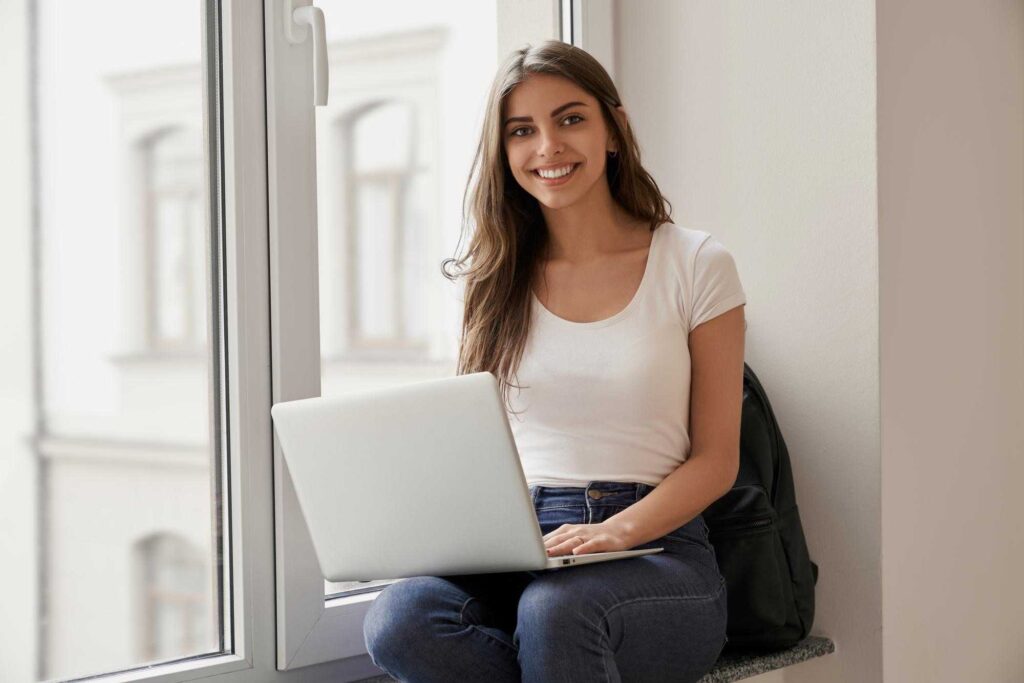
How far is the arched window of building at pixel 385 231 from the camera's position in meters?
1.66

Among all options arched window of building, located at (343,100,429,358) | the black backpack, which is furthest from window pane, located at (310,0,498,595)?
the black backpack

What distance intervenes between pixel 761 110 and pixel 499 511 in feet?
3.17

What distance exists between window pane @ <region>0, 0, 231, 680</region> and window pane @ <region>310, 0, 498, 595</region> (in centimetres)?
18

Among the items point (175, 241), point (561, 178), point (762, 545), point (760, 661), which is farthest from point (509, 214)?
point (760, 661)

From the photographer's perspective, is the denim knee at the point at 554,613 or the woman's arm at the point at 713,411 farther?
the woman's arm at the point at 713,411

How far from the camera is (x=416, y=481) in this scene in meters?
1.20

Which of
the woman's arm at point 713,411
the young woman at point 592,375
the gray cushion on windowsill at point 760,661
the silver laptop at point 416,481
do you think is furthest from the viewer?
the gray cushion on windowsill at point 760,661

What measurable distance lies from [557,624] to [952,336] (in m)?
1.01

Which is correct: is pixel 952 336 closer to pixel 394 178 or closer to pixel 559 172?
pixel 559 172

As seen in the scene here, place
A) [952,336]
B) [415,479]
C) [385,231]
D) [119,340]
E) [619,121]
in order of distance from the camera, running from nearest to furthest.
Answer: [415,479], [119,340], [619,121], [385,231], [952,336]

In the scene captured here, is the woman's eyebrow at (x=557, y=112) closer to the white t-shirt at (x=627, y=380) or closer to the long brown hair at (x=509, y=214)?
the long brown hair at (x=509, y=214)

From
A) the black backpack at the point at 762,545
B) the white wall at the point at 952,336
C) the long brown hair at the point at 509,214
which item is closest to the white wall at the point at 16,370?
the long brown hair at the point at 509,214

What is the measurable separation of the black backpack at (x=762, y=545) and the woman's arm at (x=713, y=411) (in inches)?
7.3

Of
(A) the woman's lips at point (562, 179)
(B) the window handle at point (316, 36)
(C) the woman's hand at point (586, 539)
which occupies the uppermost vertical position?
(B) the window handle at point (316, 36)
